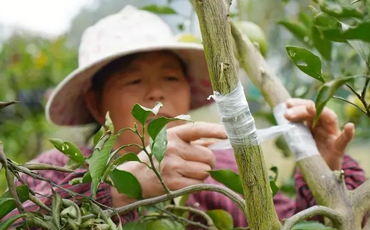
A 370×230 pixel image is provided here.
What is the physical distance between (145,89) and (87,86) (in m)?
0.21

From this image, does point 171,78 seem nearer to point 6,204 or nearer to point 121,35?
point 121,35

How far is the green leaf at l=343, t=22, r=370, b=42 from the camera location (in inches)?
14.8

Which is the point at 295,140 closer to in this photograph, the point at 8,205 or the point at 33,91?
the point at 8,205

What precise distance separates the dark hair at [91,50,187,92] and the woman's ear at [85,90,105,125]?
0.05ft

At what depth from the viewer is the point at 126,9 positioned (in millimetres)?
1212

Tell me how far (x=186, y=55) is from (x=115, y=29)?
0.17 m

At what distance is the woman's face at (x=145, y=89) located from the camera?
1046 mm

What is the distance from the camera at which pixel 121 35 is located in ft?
3.68

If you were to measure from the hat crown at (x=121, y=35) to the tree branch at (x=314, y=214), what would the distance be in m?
0.62

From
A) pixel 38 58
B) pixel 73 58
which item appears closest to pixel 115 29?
pixel 38 58

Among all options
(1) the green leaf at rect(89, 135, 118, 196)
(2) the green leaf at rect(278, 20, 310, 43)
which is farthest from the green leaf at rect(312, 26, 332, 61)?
(1) the green leaf at rect(89, 135, 118, 196)

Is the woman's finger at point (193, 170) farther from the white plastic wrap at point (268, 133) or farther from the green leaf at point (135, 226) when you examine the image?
the green leaf at point (135, 226)

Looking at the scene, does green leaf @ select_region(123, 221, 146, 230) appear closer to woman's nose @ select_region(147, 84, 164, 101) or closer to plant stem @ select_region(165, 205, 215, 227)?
plant stem @ select_region(165, 205, 215, 227)

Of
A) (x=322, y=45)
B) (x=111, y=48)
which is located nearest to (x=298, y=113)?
(x=322, y=45)
